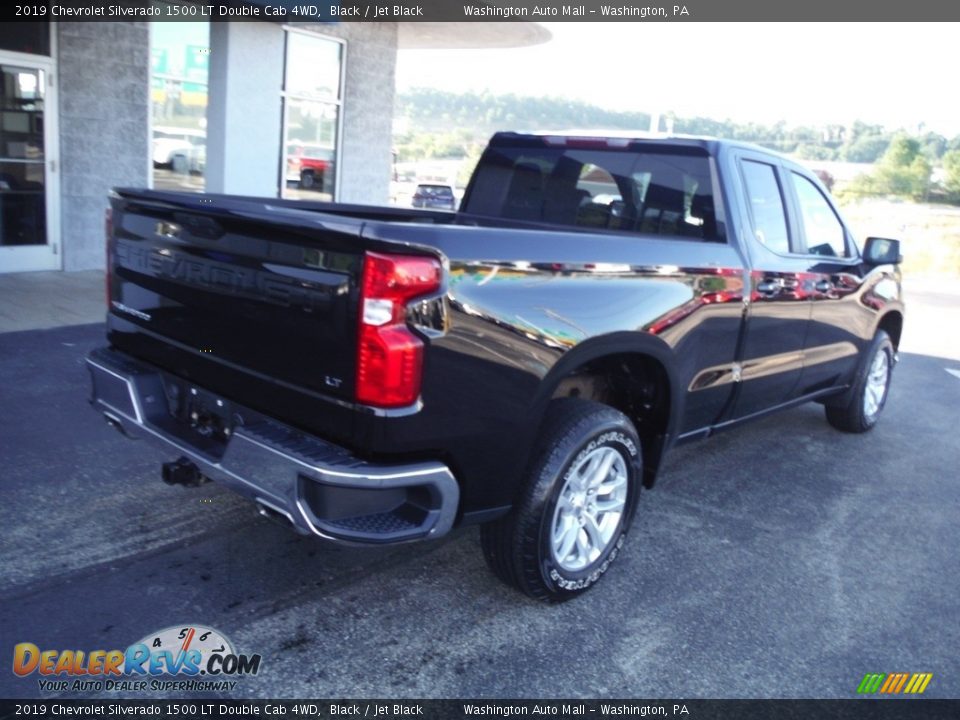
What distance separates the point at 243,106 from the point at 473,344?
9895mm

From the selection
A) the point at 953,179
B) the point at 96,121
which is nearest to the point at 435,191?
the point at 96,121

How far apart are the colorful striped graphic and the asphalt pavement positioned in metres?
0.04

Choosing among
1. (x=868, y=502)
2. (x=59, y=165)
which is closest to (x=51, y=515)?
(x=868, y=502)

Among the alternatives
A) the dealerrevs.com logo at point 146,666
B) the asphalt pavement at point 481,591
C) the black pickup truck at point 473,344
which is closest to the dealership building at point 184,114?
the asphalt pavement at point 481,591

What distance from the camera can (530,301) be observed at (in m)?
3.10

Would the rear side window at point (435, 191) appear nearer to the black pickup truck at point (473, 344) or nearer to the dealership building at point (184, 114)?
the dealership building at point (184, 114)

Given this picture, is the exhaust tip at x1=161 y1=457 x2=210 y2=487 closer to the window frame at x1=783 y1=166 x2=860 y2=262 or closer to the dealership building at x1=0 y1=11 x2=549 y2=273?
the window frame at x1=783 y1=166 x2=860 y2=262

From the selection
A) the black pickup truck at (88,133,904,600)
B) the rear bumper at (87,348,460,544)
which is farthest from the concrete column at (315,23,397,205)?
the rear bumper at (87,348,460,544)

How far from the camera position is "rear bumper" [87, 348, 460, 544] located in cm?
273

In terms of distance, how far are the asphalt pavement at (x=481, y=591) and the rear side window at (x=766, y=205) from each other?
148 cm

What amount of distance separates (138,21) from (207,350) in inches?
341

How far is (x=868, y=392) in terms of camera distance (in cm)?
639

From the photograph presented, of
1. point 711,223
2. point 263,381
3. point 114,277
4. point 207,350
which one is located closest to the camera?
point 263,381

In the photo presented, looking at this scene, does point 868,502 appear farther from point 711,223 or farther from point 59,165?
point 59,165
